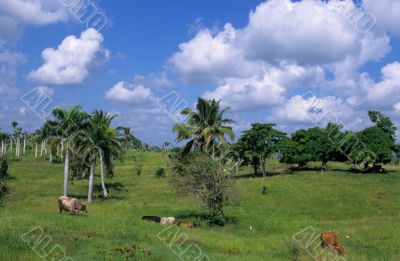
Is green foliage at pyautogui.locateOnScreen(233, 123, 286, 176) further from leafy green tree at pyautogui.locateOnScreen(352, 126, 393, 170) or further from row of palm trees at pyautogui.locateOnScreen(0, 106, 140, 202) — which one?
row of palm trees at pyautogui.locateOnScreen(0, 106, 140, 202)

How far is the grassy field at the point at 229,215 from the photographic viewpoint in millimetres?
22094

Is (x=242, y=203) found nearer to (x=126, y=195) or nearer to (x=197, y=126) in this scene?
(x=197, y=126)

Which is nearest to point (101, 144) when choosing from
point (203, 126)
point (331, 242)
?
point (203, 126)

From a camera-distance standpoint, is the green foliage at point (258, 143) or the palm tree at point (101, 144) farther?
the green foliage at point (258, 143)

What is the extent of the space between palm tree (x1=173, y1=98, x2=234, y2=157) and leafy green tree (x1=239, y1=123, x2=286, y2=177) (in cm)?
2269

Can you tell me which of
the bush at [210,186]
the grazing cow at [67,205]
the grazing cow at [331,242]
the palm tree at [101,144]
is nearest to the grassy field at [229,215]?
the grazing cow at [331,242]

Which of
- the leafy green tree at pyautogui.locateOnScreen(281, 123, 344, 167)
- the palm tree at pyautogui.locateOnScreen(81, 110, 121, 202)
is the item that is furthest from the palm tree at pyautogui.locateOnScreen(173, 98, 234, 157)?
the leafy green tree at pyautogui.locateOnScreen(281, 123, 344, 167)

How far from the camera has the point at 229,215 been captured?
4431cm

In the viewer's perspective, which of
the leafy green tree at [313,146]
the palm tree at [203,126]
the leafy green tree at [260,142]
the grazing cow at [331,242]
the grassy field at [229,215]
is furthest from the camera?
the leafy green tree at [313,146]

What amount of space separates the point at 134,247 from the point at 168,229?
315 inches

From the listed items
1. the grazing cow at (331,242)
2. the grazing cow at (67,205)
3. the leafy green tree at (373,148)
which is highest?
the leafy green tree at (373,148)

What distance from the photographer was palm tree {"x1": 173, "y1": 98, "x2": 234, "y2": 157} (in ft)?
174

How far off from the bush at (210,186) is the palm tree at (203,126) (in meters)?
13.0

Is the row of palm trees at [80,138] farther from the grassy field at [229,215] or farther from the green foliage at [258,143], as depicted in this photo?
the green foliage at [258,143]
